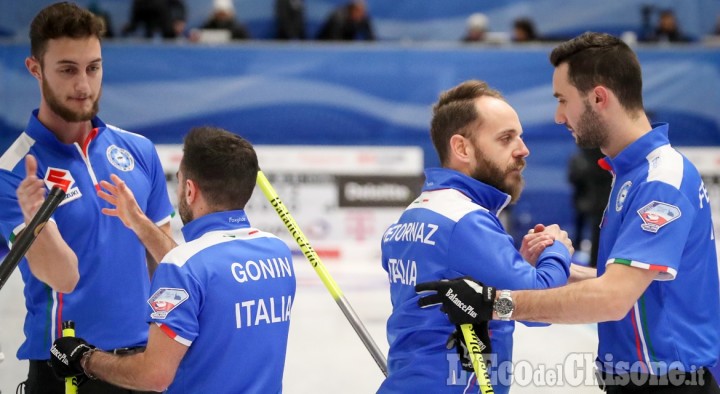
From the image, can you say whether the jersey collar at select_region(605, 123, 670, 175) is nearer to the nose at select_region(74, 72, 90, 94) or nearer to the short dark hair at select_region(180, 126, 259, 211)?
the short dark hair at select_region(180, 126, 259, 211)

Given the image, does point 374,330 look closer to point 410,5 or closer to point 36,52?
point 36,52

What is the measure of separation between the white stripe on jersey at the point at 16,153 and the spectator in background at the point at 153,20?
59.4ft

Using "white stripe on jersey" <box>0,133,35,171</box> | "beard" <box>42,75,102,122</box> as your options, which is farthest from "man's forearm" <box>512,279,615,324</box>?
"white stripe on jersey" <box>0,133,35,171</box>

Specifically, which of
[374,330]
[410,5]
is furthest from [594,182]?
[410,5]

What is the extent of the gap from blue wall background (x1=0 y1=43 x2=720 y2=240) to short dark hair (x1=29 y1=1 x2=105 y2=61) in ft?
51.1

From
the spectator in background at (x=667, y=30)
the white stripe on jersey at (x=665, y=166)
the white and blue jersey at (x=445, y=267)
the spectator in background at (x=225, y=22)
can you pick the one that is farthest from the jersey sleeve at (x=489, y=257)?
the spectator in background at (x=667, y=30)

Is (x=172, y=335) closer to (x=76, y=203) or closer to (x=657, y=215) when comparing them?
(x=76, y=203)

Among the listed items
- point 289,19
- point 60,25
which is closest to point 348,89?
point 289,19

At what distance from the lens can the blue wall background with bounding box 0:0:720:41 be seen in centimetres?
2520

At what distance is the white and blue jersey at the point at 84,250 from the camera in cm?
470

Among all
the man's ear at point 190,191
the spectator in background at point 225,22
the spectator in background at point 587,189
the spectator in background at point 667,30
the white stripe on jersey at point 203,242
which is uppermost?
the man's ear at point 190,191

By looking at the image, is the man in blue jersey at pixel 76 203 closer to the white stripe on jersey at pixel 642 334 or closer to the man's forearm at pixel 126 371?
the man's forearm at pixel 126 371

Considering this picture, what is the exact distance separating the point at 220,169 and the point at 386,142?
17146 millimetres

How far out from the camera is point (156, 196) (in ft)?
17.1
